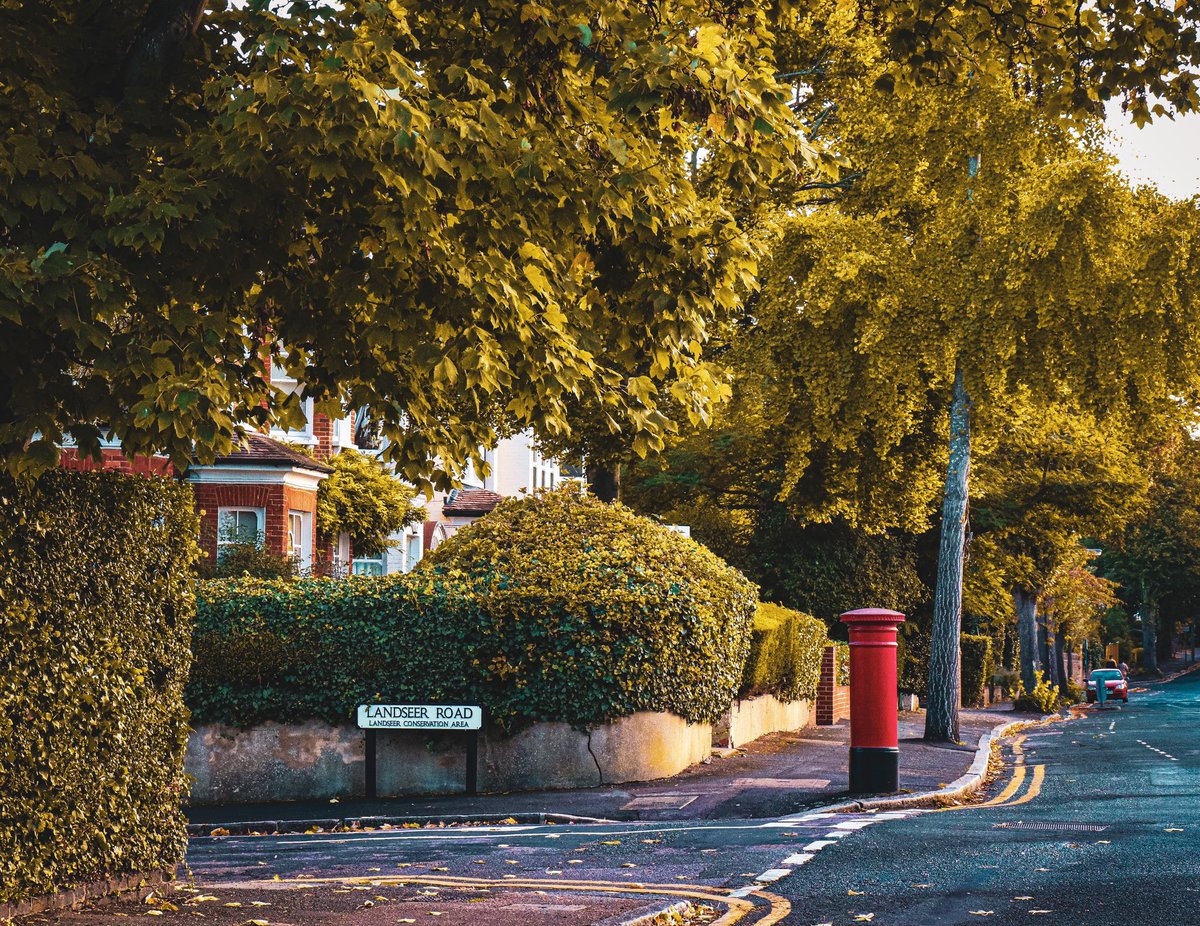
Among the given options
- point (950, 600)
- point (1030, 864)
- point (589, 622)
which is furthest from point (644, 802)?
point (950, 600)

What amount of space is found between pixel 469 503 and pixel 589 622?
91.9 ft

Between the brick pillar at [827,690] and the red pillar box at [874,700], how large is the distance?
14.5 m

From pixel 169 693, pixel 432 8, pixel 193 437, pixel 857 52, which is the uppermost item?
pixel 857 52

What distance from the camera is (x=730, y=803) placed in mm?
15297

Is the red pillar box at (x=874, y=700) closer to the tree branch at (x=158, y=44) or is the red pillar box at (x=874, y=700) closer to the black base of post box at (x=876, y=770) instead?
the black base of post box at (x=876, y=770)

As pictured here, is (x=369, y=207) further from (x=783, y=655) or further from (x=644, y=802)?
(x=783, y=655)

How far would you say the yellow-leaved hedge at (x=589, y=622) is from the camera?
17062 mm

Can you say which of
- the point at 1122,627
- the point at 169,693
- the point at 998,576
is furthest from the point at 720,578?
the point at 1122,627

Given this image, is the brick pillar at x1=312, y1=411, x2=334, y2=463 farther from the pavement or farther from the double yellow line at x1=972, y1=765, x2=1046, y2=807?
the double yellow line at x1=972, y1=765, x2=1046, y2=807

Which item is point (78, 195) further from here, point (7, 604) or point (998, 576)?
point (998, 576)

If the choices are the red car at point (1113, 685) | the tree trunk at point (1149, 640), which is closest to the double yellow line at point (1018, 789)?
the red car at point (1113, 685)

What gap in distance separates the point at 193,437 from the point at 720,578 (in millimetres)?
13021

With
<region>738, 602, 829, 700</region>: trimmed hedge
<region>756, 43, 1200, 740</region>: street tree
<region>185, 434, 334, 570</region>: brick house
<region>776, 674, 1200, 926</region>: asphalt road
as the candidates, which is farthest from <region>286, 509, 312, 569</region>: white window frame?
<region>776, 674, 1200, 926</region>: asphalt road

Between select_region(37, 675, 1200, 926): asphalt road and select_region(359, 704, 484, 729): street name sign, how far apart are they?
2.70m
